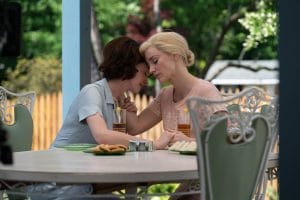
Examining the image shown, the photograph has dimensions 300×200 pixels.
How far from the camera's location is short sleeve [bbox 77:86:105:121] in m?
3.38

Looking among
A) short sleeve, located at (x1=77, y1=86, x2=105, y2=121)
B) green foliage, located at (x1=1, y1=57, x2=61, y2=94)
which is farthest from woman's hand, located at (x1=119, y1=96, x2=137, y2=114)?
green foliage, located at (x1=1, y1=57, x2=61, y2=94)

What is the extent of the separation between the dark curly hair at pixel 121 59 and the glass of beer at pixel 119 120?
16cm

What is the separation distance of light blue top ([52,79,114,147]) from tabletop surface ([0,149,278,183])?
33 centimetres

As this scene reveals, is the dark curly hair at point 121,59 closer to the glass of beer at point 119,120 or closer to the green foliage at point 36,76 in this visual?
the glass of beer at point 119,120

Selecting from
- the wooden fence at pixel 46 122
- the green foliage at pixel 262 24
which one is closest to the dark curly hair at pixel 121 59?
the wooden fence at pixel 46 122

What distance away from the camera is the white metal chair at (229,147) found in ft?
8.35

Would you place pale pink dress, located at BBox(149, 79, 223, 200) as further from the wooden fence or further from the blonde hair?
the wooden fence

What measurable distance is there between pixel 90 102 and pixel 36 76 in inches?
583

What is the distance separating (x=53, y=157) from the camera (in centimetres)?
311

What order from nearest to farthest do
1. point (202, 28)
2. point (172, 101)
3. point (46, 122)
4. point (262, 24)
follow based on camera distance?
1. point (172, 101)
2. point (46, 122)
3. point (262, 24)
4. point (202, 28)

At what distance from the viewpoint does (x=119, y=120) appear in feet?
11.7

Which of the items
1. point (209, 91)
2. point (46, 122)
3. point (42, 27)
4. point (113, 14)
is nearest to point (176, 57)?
point (209, 91)

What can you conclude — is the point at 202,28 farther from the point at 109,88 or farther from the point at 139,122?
the point at 109,88

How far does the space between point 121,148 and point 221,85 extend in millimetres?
18164
